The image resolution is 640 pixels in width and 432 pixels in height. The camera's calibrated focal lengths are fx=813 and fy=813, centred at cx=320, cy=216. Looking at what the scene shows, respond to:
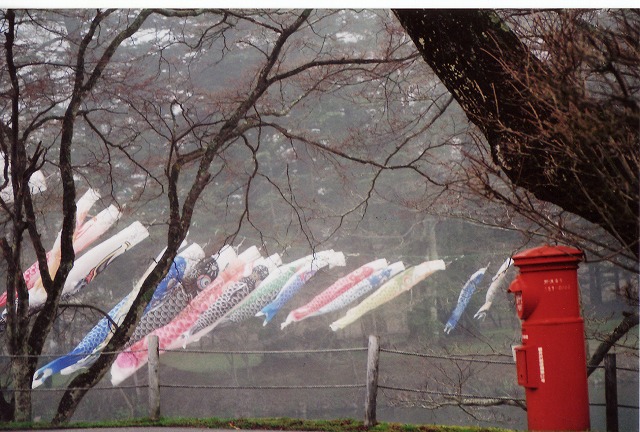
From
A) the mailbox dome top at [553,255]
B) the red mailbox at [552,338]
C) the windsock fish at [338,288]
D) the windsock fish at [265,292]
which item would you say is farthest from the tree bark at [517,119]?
the windsock fish at [338,288]

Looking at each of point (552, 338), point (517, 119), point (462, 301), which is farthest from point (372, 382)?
point (462, 301)

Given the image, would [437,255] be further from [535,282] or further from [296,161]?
[535,282]

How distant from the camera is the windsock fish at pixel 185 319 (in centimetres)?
1120

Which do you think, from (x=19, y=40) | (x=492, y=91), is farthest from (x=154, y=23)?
(x=492, y=91)

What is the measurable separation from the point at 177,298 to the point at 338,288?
3.16m

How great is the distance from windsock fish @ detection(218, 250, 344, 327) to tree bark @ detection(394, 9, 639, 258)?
856 cm

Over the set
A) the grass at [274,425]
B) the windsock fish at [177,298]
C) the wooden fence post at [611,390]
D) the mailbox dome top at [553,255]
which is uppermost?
the windsock fish at [177,298]

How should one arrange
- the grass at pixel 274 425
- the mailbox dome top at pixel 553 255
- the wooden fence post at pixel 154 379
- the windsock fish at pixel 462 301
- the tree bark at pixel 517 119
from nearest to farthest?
the tree bark at pixel 517 119 < the mailbox dome top at pixel 553 255 < the grass at pixel 274 425 < the wooden fence post at pixel 154 379 < the windsock fish at pixel 462 301

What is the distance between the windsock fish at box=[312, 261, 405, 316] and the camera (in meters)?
13.3

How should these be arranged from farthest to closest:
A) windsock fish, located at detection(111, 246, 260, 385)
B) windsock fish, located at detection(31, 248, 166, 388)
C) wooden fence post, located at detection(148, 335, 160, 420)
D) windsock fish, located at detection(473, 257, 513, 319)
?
windsock fish, located at detection(473, 257, 513, 319)
windsock fish, located at detection(111, 246, 260, 385)
windsock fish, located at detection(31, 248, 166, 388)
wooden fence post, located at detection(148, 335, 160, 420)

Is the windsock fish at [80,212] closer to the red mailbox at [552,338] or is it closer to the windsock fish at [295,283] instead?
the windsock fish at [295,283]

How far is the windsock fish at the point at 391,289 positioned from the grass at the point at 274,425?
7863mm

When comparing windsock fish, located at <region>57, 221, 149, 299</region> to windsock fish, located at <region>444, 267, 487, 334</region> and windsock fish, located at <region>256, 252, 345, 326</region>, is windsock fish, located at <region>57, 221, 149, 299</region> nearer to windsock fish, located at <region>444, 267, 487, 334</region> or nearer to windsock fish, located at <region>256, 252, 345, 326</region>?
windsock fish, located at <region>256, 252, 345, 326</region>

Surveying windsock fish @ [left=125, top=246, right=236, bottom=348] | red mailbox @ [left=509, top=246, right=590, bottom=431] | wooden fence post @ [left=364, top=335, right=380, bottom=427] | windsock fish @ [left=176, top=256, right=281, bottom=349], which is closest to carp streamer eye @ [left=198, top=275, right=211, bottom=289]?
windsock fish @ [left=125, top=246, right=236, bottom=348]
